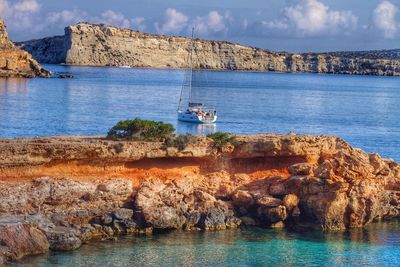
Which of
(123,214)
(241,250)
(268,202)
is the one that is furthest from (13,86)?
(241,250)

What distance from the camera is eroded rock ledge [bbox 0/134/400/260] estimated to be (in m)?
23.8

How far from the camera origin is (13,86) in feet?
311

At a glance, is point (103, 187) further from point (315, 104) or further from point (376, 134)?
point (315, 104)

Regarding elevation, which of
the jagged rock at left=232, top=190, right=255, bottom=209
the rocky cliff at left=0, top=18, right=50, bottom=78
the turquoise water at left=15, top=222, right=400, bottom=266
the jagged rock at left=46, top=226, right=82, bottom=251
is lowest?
the turquoise water at left=15, top=222, right=400, bottom=266

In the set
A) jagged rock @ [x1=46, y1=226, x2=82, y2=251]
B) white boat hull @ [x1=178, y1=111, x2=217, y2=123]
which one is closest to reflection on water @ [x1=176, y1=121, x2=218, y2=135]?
white boat hull @ [x1=178, y1=111, x2=217, y2=123]

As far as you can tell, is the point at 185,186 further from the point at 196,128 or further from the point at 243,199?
the point at 196,128

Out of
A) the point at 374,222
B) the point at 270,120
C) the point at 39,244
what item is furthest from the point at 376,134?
the point at 39,244

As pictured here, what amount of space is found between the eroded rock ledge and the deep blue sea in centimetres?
72

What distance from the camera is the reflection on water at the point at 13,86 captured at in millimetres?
86062

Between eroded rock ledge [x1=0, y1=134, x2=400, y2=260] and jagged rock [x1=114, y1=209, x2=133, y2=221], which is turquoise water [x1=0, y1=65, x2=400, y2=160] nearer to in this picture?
eroded rock ledge [x1=0, y1=134, x2=400, y2=260]

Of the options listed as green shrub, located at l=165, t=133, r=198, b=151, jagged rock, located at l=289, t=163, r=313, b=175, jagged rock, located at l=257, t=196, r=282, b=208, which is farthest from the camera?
jagged rock, located at l=289, t=163, r=313, b=175

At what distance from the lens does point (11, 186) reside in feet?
77.6

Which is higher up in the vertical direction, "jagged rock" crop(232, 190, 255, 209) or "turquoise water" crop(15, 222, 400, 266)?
"jagged rock" crop(232, 190, 255, 209)

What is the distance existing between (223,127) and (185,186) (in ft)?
124
